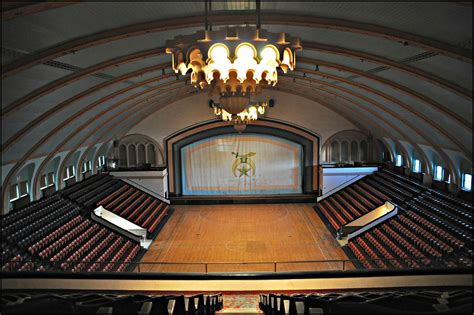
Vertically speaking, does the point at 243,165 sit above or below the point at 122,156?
below

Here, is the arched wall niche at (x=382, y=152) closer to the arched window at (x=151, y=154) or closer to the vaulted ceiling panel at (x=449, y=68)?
the vaulted ceiling panel at (x=449, y=68)

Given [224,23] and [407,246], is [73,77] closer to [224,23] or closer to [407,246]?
[224,23]

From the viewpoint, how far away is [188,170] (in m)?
23.7

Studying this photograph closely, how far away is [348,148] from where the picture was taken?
912 inches

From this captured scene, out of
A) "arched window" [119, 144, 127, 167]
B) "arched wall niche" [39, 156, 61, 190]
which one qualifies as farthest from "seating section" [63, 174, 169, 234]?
"arched window" [119, 144, 127, 167]

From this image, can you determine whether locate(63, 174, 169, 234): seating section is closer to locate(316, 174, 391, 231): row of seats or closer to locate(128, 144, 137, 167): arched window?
locate(128, 144, 137, 167): arched window

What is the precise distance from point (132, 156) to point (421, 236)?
18.1m

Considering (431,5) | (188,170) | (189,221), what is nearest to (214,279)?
(431,5)

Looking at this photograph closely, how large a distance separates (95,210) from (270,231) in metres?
8.88

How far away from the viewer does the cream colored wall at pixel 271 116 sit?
2245 centimetres

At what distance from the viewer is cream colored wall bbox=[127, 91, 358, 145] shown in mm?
Answer: 22453

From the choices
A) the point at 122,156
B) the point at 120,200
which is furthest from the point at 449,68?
the point at 122,156

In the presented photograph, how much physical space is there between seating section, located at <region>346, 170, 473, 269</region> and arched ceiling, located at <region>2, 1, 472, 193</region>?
7.37 feet

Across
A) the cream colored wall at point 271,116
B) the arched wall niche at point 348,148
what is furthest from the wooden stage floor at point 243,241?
the cream colored wall at point 271,116
